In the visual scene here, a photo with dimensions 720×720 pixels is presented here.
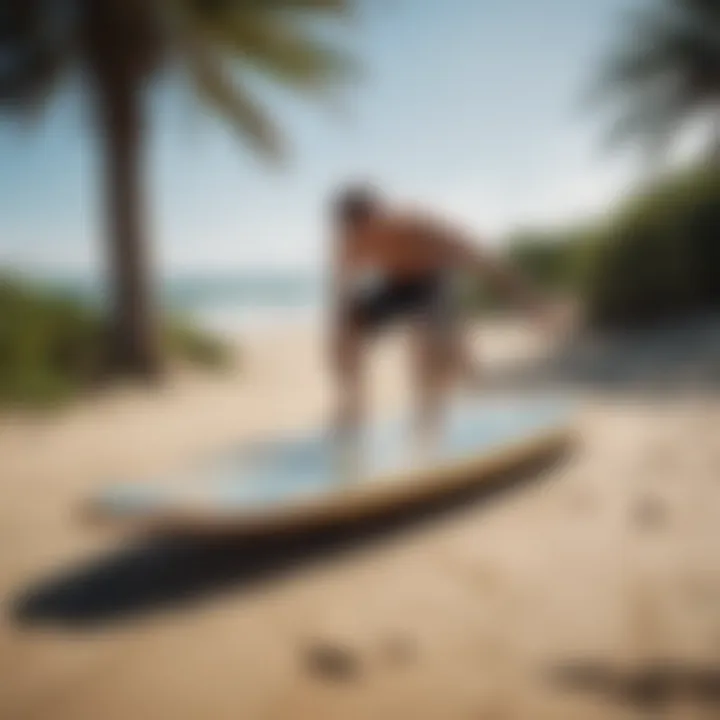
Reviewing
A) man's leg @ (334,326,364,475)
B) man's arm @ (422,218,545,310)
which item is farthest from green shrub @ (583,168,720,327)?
man's leg @ (334,326,364,475)

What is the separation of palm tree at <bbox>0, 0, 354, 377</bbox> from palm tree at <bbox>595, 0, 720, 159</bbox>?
594 mm

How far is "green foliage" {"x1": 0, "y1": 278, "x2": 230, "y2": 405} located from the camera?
1.52m

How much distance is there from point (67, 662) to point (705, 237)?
6.85ft

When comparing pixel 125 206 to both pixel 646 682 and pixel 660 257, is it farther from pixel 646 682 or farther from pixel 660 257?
pixel 660 257

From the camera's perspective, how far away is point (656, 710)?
1.06 meters

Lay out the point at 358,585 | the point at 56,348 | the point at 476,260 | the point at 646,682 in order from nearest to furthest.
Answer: the point at 646,682 < the point at 358,585 < the point at 476,260 < the point at 56,348

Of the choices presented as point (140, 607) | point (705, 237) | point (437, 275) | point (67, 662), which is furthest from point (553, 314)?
point (67, 662)

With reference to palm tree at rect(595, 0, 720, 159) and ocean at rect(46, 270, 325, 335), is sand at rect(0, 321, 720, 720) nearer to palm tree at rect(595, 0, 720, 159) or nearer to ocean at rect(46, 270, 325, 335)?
ocean at rect(46, 270, 325, 335)

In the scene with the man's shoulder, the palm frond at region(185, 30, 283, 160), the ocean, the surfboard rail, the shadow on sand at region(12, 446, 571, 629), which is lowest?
the shadow on sand at region(12, 446, 571, 629)

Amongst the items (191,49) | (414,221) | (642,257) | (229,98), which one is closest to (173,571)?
(414,221)

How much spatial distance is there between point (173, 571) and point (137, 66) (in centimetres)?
106

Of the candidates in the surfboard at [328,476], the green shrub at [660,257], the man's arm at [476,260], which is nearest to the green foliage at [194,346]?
the surfboard at [328,476]

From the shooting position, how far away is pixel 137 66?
156cm

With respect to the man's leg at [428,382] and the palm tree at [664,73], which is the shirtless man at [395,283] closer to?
the man's leg at [428,382]
